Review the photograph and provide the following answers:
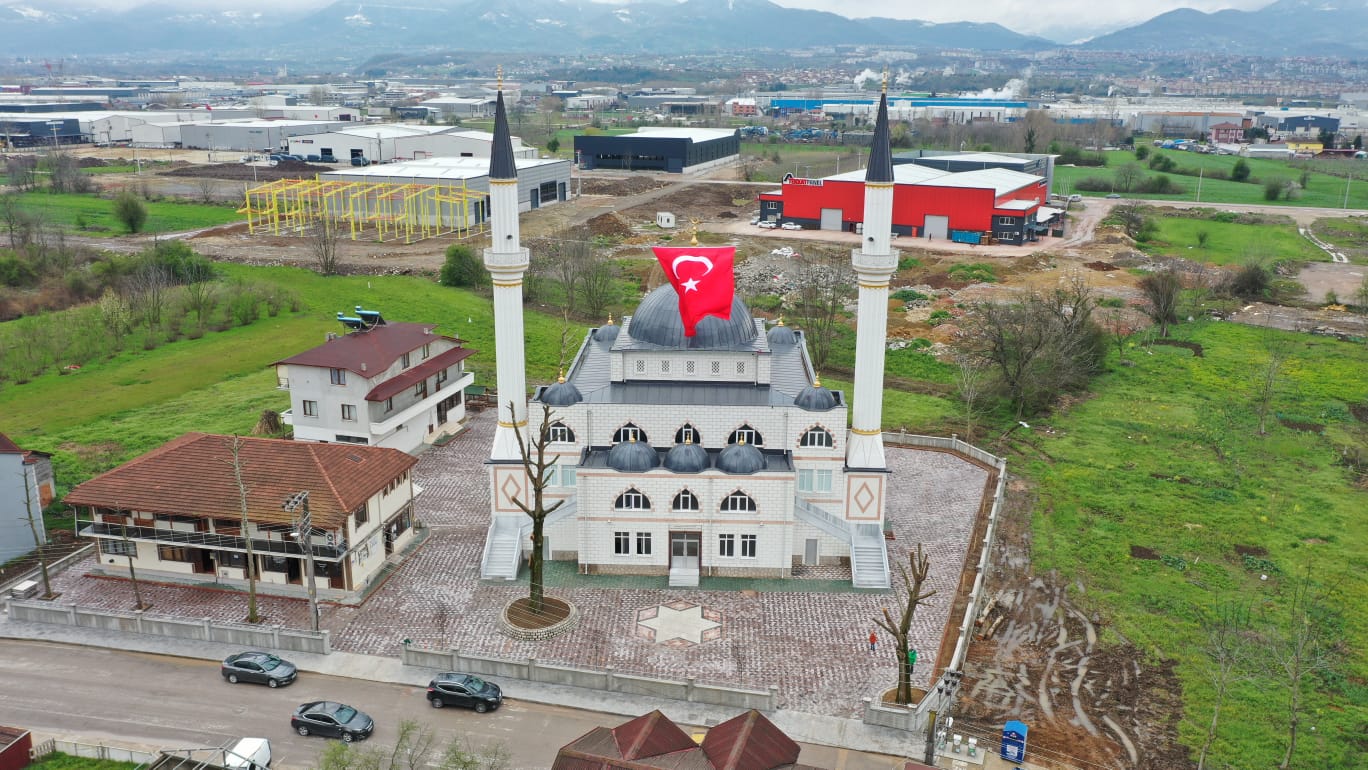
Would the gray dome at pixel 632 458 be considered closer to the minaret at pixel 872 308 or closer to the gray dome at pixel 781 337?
the minaret at pixel 872 308

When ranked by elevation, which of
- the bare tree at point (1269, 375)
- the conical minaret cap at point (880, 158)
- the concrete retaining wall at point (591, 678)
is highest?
the conical minaret cap at point (880, 158)

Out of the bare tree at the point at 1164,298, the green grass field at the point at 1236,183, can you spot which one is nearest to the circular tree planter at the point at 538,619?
the bare tree at the point at 1164,298

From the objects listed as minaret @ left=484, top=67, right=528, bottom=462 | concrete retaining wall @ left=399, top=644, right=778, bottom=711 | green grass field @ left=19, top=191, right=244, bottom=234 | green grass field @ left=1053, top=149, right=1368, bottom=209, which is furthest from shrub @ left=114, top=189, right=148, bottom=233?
green grass field @ left=1053, top=149, right=1368, bottom=209

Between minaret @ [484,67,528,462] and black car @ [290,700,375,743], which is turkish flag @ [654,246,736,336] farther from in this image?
black car @ [290,700,375,743]

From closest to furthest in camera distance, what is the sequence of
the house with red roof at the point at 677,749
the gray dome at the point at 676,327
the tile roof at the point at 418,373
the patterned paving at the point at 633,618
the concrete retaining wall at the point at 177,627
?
1. the house with red roof at the point at 677,749
2. the patterned paving at the point at 633,618
3. the concrete retaining wall at the point at 177,627
4. the gray dome at the point at 676,327
5. the tile roof at the point at 418,373

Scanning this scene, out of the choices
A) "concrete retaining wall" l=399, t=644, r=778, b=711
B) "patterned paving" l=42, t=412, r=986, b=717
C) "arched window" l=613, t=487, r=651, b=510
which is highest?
"arched window" l=613, t=487, r=651, b=510

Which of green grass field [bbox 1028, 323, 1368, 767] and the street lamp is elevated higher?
the street lamp

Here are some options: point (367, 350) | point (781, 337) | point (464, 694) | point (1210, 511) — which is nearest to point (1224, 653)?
point (1210, 511)
